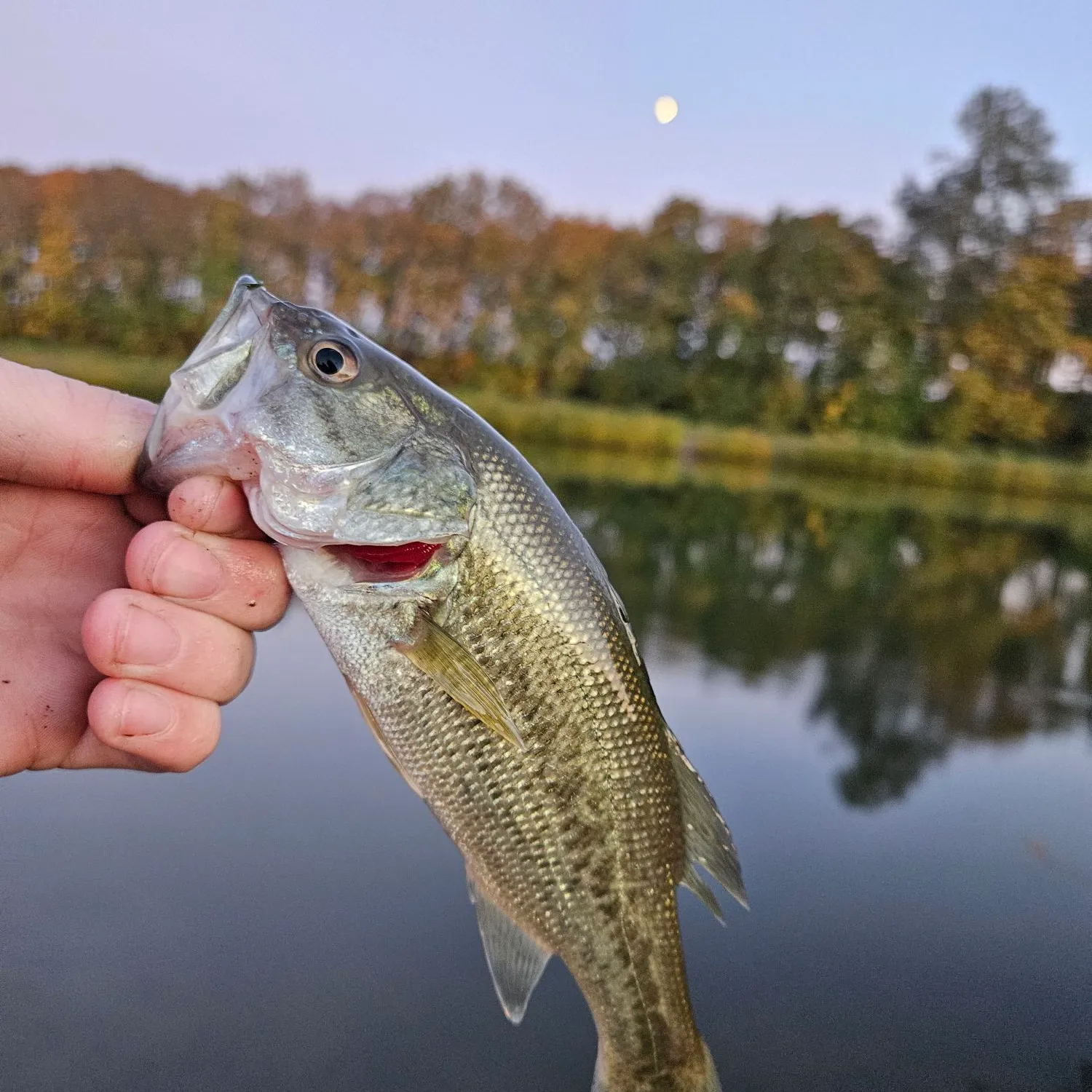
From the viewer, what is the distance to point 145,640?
1.90 metres

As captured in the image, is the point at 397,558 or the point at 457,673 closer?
the point at 457,673

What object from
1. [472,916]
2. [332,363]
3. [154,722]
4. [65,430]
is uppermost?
[332,363]

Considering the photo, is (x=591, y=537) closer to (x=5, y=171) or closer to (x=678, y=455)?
(x=678, y=455)

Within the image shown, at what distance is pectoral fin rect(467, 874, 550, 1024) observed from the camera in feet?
6.70

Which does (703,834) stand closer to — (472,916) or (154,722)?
(154,722)

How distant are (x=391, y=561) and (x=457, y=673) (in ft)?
1.06

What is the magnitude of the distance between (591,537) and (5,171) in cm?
4404

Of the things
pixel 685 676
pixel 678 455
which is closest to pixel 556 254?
pixel 678 455

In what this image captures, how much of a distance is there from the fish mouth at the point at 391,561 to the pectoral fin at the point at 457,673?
0.13 meters

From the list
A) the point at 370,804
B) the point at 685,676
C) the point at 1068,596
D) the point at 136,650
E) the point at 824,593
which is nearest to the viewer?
the point at 136,650

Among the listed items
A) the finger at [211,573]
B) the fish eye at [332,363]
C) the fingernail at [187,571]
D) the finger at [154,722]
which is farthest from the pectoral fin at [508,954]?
the fish eye at [332,363]

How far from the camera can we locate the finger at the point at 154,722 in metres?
1.90

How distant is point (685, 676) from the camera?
685 centimetres

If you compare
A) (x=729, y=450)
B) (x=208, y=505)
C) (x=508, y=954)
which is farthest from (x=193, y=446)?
(x=729, y=450)
